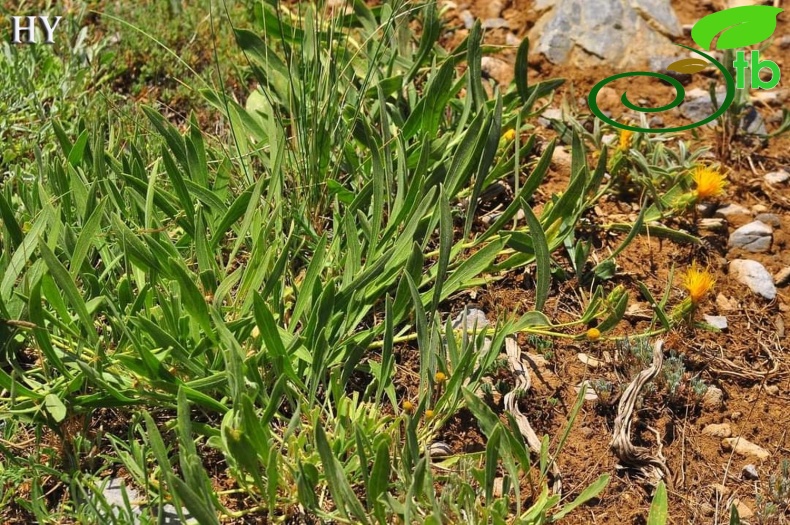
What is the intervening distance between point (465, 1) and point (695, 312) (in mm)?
1653

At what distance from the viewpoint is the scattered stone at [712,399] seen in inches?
89.2

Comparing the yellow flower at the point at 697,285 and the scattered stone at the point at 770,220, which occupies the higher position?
the yellow flower at the point at 697,285

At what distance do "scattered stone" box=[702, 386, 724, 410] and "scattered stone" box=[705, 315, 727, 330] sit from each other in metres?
0.23

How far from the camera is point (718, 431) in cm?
221

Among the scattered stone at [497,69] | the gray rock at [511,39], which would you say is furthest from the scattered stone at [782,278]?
the gray rock at [511,39]

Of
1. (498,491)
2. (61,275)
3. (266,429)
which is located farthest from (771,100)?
(61,275)

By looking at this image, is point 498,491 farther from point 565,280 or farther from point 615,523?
point 565,280

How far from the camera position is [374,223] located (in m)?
2.30

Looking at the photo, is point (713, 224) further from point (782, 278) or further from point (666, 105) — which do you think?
point (666, 105)

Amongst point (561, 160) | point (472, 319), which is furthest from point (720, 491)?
point (561, 160)

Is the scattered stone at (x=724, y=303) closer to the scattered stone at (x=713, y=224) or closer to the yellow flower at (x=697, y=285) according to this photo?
the yellow flower at (x=697, y=285)

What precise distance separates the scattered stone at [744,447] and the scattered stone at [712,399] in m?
0.10

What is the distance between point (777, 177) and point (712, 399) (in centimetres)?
97

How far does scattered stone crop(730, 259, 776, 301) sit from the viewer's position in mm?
2572
